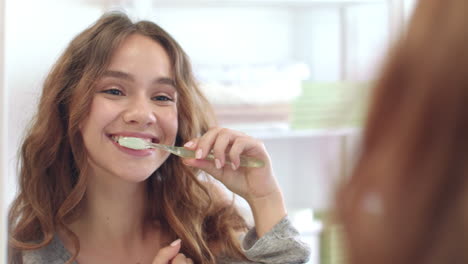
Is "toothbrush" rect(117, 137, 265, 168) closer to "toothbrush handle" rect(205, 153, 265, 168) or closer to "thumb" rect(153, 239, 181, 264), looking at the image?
"toothbrush handle" rect(205, 153, 265, 168)

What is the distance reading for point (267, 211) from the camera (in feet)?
3.18

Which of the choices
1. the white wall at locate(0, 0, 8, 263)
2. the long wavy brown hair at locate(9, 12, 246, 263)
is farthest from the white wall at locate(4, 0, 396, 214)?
the white wall at locate(0, 0, 8, 263)

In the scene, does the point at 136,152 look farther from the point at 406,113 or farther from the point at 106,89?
the point at 406,113

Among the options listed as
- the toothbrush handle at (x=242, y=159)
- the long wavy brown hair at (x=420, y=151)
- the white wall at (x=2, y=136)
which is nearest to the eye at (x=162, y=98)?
the toothbrush handle at (x=242, y=159)

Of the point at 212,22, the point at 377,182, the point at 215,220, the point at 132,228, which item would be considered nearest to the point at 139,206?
the point at 132,228

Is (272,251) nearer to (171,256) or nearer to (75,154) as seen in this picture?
(171,256)

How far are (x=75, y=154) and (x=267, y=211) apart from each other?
1.15 ft

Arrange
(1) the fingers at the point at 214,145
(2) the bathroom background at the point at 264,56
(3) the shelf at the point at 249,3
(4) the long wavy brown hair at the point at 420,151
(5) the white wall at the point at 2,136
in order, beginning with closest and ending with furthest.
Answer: (4) the long wavy brown hair at the point at 420,151, (5) the white wall at the point at 2,136, (1) the fingers at the point at 214,145, (2) the bathroom background at the point at 264,56, (3) the shelf at the point at 249,3

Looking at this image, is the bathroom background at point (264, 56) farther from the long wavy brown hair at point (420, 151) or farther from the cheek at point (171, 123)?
the long wavy brown hair at point (420, 151)

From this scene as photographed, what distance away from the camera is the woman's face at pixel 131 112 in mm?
945

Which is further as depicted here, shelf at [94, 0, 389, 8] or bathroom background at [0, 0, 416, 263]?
shelf at [94, 0, 389, 8]

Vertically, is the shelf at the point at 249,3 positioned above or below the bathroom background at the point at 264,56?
above

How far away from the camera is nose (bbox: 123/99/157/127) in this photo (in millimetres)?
937

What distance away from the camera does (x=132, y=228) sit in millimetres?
1069
